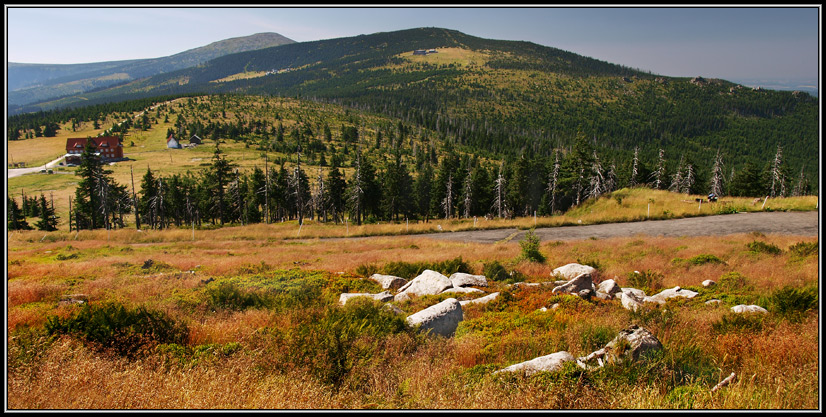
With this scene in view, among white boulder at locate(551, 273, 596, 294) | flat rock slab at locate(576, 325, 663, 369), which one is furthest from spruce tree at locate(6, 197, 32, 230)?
flat rock slab at locate(576, 325, 663, 369)

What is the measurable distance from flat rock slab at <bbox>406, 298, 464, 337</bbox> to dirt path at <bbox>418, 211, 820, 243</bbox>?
20.2m

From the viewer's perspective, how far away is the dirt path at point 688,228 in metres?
23.2

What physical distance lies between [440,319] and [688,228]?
26026mm

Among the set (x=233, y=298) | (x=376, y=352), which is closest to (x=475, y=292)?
(x=376, y=352)

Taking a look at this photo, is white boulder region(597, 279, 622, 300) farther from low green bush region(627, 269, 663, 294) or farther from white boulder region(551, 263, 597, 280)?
white boulder region(551, 263, 597, 280)

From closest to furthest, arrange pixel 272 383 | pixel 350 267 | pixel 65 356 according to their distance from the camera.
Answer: pixel 272 383, pixel 65 356, pixel 350 267

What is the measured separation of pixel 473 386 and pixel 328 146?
144229 millimetres

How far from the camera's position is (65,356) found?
4.89 meters

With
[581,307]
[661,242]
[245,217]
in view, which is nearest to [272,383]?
[581,307]

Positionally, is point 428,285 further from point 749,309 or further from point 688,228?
point 688,228

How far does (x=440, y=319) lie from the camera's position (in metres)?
7.27

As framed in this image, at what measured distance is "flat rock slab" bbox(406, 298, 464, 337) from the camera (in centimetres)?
705

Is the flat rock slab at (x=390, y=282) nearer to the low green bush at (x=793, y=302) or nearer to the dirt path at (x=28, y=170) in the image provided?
the low green bush at (x=793, y=302)

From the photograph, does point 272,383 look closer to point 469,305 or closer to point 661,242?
point 469,305
